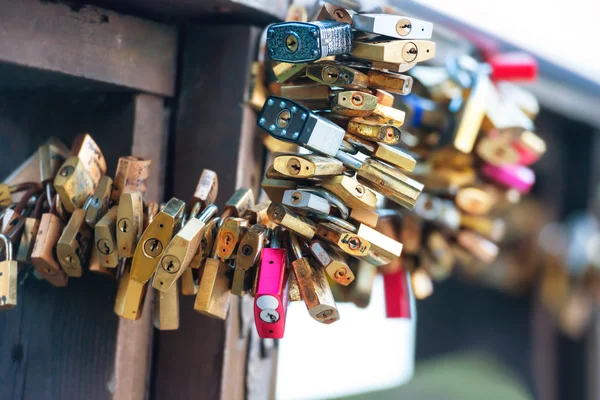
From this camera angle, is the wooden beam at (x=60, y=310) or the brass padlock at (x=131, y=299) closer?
the brass padlock at (x=131, y=299)

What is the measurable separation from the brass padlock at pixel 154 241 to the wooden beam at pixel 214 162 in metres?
0.14

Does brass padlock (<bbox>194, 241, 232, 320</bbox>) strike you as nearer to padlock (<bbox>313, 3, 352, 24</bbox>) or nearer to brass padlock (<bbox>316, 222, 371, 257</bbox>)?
brass padlock (<bbox>316, 222, 371, 257</bbox>)

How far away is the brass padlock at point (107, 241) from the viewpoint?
50 cm

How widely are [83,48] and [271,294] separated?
29 centimetres

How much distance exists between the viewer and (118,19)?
599mm

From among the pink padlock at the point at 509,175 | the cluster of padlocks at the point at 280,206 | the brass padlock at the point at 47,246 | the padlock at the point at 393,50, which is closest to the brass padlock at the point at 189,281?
the cluster of padlocks at the point at 280,206

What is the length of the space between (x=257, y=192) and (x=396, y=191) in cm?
20

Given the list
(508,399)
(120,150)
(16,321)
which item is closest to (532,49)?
(120,150)

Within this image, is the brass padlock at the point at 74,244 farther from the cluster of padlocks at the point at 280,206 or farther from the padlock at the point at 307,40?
the padlock at the point at 307,40

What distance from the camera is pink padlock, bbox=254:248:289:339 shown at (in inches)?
18.3

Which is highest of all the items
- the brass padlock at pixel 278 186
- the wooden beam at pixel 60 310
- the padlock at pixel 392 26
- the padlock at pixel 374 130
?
the padlock at pixel 392 26

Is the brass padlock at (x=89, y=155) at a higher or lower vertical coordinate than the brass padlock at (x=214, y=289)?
higher

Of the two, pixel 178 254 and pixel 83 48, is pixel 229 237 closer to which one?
pixel 178 254

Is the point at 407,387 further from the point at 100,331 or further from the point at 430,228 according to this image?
the point at 100,331
